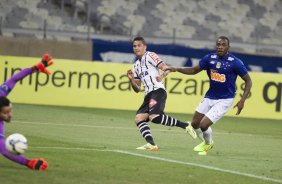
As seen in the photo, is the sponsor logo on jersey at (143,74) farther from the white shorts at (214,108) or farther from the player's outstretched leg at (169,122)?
the white shorts at (214,108)

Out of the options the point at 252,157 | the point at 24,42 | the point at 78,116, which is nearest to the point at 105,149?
the point at 252,157

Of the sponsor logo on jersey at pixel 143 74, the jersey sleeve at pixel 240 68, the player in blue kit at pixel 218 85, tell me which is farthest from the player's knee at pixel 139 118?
the jersey sleeve at pixel 240 68

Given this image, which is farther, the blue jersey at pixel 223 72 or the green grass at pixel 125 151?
the blue jersey at pixel 223 72

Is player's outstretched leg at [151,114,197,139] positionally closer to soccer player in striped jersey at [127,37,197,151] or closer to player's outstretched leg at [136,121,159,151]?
soccer player in striped jersey at [127,37,197,151]

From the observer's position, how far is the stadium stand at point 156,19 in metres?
31.0

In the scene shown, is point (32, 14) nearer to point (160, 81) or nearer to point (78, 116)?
point (78, 116)

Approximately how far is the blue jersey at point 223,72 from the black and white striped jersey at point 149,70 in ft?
2.72

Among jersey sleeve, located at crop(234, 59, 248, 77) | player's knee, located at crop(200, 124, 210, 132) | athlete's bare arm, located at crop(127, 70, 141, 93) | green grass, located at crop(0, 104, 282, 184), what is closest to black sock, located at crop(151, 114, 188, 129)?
player's knee, located at crop(200, 124, 210, 132)

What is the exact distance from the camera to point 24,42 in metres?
29.6

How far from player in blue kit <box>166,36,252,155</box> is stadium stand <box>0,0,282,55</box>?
1613 centimetres

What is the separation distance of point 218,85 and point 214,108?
422 mm

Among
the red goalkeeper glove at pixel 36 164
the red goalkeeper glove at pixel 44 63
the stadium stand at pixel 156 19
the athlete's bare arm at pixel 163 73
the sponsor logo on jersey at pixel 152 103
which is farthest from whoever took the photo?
the stadium stand at pixel 156 19

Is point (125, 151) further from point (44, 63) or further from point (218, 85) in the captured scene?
point (44, 63)

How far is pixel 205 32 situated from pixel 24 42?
26.3 feet
